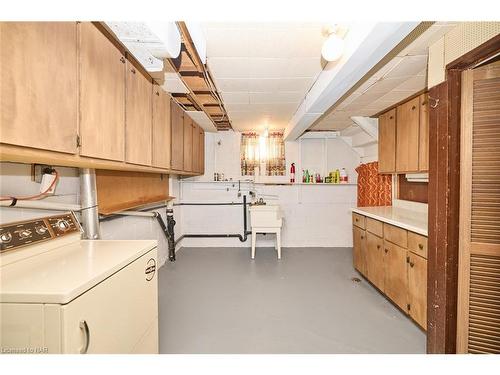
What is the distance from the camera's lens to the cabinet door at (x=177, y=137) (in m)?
2.81

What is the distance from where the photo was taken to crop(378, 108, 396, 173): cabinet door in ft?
10.3

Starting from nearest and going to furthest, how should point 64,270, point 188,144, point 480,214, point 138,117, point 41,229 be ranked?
point 64,270 < point 41,229 < point 480,214 < point 138,117 < point 188,144

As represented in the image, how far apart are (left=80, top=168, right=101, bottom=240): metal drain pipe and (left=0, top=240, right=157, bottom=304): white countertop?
0.77ft

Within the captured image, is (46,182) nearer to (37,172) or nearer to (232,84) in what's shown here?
(37,172)

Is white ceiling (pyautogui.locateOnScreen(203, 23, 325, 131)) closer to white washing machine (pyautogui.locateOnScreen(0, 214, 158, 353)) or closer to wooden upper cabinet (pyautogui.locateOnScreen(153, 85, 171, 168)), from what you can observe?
wooden upper cabinet (pyautogui.locateOnScreen(153, 85, 171, 168))

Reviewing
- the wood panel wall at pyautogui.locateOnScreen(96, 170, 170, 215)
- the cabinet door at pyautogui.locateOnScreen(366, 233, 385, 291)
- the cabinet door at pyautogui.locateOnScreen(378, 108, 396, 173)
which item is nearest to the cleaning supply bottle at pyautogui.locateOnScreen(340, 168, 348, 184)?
the cabinet door at pyautogui.locateOnScreen(378, 108, 396, 173)

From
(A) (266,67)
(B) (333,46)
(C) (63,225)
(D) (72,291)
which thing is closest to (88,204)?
(C) (63,225)

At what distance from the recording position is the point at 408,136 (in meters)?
2.82

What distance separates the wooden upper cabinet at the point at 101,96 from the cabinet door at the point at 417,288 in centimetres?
259

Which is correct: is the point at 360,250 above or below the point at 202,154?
below

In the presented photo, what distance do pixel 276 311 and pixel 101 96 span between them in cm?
237

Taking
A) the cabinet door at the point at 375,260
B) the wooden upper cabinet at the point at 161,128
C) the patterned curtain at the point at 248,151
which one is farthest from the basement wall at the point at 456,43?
the patterned curtain at the point at 248,151

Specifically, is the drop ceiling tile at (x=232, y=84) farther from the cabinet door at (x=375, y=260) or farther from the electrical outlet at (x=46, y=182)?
the cabinet door at (x=375, y=260)

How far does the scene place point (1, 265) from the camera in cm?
105
